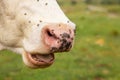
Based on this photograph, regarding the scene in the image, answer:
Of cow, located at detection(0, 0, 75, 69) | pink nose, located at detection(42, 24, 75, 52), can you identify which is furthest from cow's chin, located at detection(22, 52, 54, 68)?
pink nose, located at detection(42, 24, 75, 52)

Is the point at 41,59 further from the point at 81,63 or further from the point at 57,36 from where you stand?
the point at 81,63

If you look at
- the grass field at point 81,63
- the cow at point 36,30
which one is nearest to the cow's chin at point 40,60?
the cow at point 36,30

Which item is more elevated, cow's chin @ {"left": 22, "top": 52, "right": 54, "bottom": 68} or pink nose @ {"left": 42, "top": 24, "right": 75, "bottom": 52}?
pink nose @ {"left": 42, "top": 24, "right": 75, "bottom": 52}

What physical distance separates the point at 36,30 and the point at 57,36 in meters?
0.23

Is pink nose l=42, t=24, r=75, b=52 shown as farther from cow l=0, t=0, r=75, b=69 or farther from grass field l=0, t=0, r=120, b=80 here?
grass field l=0, t=0, r=120, b=80

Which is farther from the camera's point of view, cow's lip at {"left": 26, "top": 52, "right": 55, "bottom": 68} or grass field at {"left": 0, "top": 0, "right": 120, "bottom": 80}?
grass field at {"left": 0, "top": 0, "right": 120, "bottom": 80}

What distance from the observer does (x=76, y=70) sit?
10.8 metres

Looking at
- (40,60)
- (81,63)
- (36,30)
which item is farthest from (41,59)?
(81,63)

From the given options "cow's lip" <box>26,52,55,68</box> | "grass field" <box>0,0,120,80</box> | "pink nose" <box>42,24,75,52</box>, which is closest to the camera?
"pink nose" <box>42,24,75,52</box>

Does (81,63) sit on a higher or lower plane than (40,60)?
lower

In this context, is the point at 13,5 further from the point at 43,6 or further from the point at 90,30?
the point at 90,30

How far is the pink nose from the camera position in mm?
3369

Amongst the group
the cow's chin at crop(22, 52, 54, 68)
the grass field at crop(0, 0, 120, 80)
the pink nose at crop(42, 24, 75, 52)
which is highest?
the pink nose at crop(42, 24, 75, 52)

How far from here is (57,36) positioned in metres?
3.36
